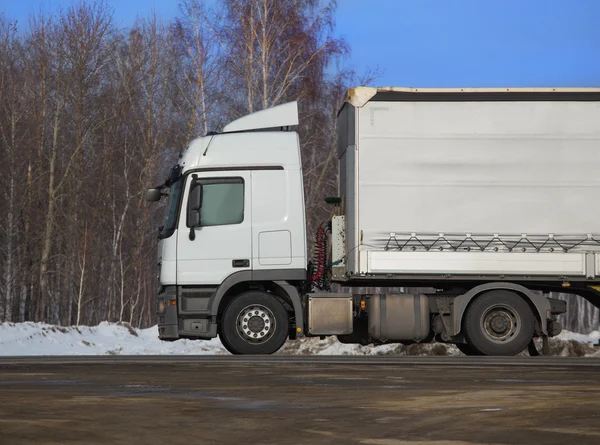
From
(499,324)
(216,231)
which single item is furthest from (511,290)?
(216,231)

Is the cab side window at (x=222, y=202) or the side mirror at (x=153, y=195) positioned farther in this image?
the side mirror at (x=153, y=195)

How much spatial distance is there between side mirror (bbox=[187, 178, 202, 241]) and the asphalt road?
14.2 ft

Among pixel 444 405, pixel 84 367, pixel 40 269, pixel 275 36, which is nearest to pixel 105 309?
pixel 40 269

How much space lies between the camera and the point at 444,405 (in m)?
7.05

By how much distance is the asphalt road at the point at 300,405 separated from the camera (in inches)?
211

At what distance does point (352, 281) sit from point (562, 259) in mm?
3042

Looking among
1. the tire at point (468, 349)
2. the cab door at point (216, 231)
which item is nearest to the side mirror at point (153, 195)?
the cab door at point (216, 231)

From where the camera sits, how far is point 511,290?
1644 centimetres

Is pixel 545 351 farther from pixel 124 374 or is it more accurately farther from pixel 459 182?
pixel 124 374

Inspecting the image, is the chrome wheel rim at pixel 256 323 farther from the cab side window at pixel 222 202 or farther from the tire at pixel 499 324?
the tire at pixel 499 324

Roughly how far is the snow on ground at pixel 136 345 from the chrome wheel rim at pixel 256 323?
18.8 ft

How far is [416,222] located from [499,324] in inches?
Answer: 74.4

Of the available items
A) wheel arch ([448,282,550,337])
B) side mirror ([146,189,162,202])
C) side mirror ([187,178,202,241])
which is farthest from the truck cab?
wheel arch ([448,282,550,337])

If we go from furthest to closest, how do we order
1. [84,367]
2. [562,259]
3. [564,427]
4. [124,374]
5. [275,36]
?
[275,36]
[562,259]
[84,367]
[124,374]
[564,427]
